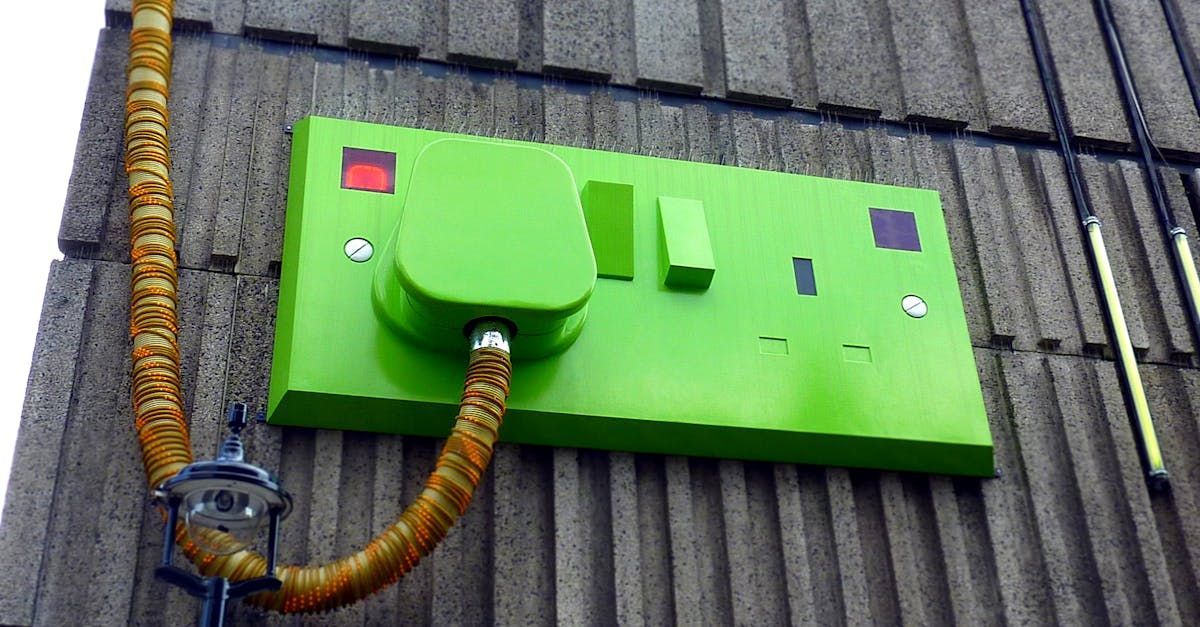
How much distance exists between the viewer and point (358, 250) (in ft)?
9.91

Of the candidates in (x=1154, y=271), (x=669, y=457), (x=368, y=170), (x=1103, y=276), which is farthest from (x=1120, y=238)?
(x=368, y=170)

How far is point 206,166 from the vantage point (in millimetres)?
3195

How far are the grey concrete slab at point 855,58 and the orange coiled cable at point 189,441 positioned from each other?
166 cm

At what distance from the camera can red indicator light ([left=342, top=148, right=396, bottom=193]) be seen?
3139 millimetres

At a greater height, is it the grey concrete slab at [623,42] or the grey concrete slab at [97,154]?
the grey concrete slab at [623,42]

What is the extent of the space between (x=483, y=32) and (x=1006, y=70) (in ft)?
5.36

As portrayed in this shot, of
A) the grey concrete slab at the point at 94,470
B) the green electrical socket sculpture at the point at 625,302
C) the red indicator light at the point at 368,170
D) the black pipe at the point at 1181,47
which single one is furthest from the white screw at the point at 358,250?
the black pipe at the point at 1181,47

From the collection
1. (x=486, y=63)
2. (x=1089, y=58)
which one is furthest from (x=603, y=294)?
(x=1089, y=58)

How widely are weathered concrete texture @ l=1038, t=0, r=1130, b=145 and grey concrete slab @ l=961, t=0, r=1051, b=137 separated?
87 millimetres

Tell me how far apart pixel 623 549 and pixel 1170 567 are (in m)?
1.37

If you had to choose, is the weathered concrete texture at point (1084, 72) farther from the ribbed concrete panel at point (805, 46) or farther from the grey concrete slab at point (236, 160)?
the grey concrete slab at point (236, 160)

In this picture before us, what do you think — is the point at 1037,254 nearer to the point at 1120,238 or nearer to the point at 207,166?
the point at 1120,238

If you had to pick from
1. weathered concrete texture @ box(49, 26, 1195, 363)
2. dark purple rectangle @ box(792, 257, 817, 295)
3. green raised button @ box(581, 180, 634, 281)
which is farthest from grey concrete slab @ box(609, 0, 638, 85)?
dark purple rectangle @ box(792, 257, 817, 295)

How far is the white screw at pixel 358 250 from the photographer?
3010 mm
